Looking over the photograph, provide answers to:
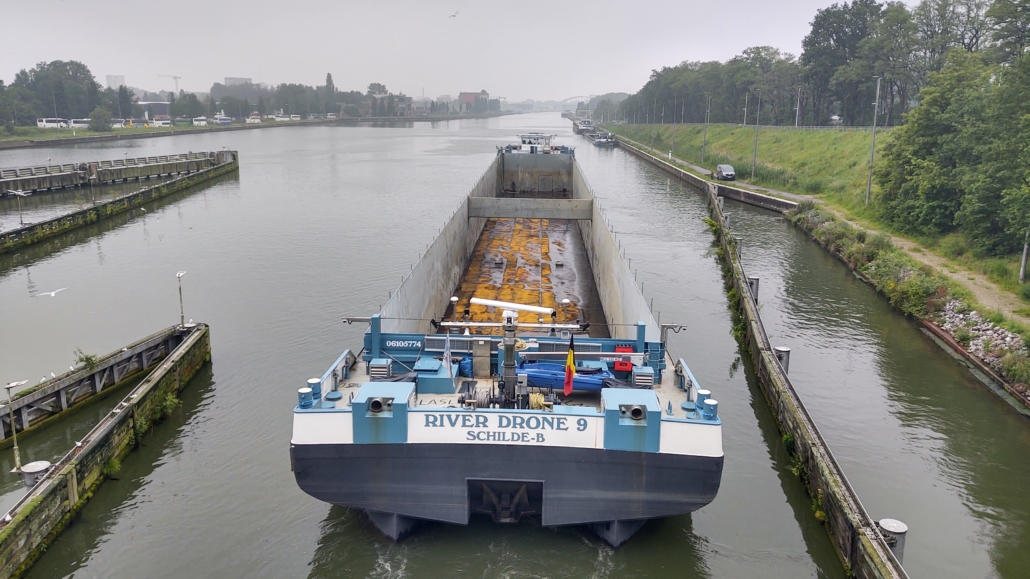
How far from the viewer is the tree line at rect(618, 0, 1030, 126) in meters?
53.5

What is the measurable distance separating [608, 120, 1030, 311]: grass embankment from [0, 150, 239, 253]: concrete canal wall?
35.6m

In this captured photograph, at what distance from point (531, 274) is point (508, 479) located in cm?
1495

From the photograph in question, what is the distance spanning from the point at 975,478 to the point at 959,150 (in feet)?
64.7

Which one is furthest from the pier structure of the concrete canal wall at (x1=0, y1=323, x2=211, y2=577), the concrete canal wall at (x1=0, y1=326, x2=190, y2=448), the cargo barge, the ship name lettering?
the ship name lettering

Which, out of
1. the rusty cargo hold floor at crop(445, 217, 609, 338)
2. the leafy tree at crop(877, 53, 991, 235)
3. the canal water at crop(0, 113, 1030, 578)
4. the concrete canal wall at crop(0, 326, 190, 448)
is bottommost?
the canal water at crop(0, 113, 1030, 578)

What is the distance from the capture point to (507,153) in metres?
49.2

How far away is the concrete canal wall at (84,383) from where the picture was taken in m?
13.3

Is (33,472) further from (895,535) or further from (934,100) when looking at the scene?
(934,100)

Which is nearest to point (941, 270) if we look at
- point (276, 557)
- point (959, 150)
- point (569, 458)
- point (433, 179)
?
point (959, 150)

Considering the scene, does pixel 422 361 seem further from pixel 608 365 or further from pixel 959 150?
pixel 959 150

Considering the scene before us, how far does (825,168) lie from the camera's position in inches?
1966

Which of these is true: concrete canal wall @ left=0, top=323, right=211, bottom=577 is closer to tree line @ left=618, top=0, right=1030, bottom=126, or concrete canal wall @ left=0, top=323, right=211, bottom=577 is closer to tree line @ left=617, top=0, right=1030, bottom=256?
tree line @ left=617, top=0, right=1030, bottom=256

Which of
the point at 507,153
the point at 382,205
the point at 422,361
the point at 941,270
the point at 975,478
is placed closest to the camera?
the point at 422,361

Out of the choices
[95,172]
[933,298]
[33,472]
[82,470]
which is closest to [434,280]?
[82,470]
